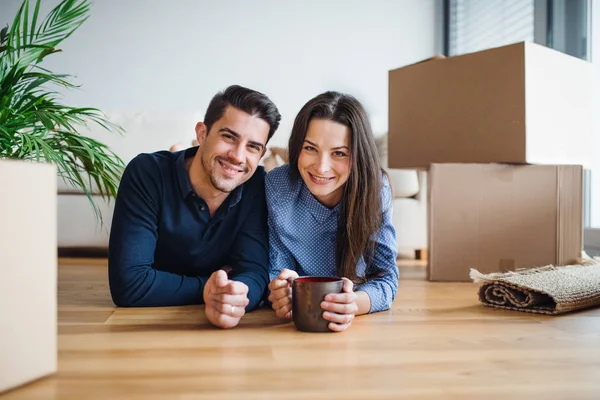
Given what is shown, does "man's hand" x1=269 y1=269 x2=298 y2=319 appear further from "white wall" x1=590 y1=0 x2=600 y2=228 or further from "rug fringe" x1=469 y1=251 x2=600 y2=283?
"white wall" x1=590 y1=0 x2=600 y2=228

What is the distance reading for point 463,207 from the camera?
2.11 m

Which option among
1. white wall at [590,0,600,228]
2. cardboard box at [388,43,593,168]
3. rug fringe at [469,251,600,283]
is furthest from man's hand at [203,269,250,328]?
white wall at [590,0,600,228]

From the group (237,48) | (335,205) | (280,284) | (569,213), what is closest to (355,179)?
(335,205)

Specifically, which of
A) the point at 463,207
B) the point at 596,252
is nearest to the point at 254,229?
the point at 463,207

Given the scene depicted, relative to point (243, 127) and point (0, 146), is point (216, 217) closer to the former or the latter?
point (243, 127)

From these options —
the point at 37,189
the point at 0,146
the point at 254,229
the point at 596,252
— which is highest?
the point at 0,146

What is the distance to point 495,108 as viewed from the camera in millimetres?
2119

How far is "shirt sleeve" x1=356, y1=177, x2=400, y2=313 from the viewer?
142 centimetres

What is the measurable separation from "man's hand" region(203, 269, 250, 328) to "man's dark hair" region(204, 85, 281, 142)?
421 mm

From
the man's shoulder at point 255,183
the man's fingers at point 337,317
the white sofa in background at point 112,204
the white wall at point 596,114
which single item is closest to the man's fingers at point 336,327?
the man's fingers at point 337,317

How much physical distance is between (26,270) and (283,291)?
59cm

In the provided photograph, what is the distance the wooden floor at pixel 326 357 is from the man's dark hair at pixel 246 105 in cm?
47

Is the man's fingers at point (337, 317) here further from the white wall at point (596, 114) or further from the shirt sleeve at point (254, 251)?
the white wall at point (596, 114)

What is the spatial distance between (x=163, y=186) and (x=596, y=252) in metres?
2.07
